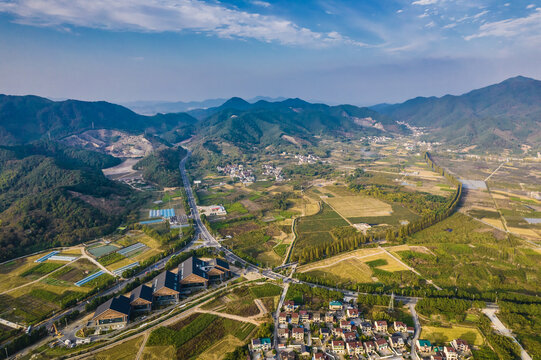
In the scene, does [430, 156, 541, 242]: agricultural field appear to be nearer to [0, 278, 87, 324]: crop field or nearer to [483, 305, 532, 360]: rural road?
[483, 305, 532, 360]: rural road

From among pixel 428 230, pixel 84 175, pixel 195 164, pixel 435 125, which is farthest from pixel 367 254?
pixel 435 125

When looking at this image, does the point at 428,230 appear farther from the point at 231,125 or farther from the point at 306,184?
the point at 231,125

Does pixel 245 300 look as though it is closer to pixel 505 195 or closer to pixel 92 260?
pixel 92 260

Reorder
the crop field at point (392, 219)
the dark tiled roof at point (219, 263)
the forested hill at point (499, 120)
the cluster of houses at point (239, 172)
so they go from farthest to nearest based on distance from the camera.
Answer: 1. the forested hill at point (499, 120)
2. the cluster of houses at point (239, 172)
3. the crop field at point (392, 219)
4. the dark tiled roof at point (219, 263)

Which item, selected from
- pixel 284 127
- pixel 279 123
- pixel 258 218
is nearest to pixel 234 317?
pixel 258 218

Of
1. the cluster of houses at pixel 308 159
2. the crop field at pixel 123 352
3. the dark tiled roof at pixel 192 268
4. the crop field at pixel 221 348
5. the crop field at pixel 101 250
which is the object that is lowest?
the crop field at pixel 123 352

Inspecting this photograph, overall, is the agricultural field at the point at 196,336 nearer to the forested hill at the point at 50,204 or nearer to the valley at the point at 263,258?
the valley at the point at 263,258

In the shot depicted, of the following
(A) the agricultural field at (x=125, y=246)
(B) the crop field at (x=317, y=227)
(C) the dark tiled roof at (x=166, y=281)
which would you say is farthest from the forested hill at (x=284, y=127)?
(C) the dark tiled roof at (x=166, y=281)
